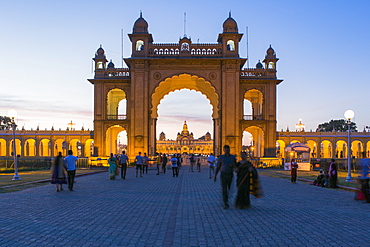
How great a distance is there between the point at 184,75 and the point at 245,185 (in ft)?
118

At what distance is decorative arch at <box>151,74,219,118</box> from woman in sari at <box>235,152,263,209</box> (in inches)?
1356

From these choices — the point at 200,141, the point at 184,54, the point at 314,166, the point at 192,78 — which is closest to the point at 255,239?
the point at 314,166

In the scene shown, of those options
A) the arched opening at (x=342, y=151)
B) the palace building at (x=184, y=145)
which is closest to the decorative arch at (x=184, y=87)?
the arched opening at (x=342, y=151)

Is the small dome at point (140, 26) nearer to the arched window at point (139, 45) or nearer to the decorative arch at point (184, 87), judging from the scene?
the arched window at point (139, 45)

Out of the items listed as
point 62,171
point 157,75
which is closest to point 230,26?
point 157,75

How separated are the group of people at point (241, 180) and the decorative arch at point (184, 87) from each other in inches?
1348

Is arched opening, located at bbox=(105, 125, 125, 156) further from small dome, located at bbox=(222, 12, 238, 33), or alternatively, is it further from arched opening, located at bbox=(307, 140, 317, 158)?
arched opening, located at bbox=(307, 140, 317, 158)

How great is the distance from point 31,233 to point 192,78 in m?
41.3

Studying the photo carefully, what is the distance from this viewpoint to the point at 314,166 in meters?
36.6

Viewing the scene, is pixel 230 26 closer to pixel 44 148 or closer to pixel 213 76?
pixel 213 76

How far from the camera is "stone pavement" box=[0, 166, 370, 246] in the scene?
7.25 m

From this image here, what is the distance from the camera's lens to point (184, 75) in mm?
46562

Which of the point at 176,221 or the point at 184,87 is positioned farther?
the point at 184,87

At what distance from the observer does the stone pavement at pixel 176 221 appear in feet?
23.8
